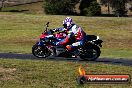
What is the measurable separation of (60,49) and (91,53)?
1.51m

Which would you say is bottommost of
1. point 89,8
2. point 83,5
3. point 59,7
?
point 83,5

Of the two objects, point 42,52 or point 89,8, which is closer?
point 42,52

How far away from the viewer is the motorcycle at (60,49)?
2027 centimetres

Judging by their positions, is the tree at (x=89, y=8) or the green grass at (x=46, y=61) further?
the tree at (x=89, y=8)

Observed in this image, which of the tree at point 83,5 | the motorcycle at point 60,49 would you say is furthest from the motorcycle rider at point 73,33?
the tree at point 83,5

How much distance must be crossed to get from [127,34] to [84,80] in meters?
40.9

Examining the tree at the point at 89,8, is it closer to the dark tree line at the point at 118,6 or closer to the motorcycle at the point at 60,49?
the dark tree line at the point at 118,6

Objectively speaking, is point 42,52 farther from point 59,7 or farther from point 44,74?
point 59,7

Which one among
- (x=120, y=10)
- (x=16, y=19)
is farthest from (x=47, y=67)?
(x=120, y=10)

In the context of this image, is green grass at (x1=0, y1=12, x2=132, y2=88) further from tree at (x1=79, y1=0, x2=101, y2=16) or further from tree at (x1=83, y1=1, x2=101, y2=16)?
tree at (x1=79, y1=0, x2=101, y2=16)

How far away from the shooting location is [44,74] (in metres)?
13.7

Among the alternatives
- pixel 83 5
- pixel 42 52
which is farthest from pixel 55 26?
pixel 83 5

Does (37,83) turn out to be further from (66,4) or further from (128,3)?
(128,3)

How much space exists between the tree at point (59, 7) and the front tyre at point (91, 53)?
216 ft
